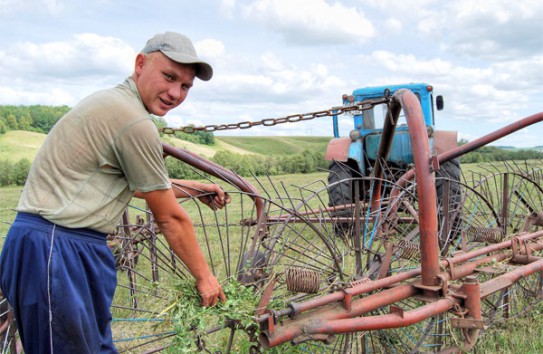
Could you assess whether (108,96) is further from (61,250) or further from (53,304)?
(53,304)

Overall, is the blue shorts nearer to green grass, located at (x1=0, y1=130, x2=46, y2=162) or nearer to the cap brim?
the cap brim

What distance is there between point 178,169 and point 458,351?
989cm

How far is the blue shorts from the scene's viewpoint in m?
1.82

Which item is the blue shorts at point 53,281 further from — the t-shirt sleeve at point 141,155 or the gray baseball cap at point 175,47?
the gray baseball cap at point 175,47

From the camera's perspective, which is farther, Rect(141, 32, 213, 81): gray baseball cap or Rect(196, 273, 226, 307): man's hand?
Rect(196, 273, 226, 307): man's hand

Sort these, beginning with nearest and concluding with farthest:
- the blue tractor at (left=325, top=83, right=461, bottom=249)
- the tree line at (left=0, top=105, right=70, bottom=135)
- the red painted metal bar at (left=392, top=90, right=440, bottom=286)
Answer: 1. the red painted metal bar at (left=392, top=90, right=440, bottom=286)
2. the blue tractor at (left=325, top=83, right=461, bottom=249)
3. the tree line at (left=0, top=105, right=70, bottom=135)

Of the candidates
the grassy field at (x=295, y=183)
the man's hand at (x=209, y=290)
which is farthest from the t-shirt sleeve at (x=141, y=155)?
the grassy field at (x=295, y=183)

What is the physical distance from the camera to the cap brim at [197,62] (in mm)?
1850

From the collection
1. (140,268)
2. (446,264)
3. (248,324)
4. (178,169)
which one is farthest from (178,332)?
(178,169)

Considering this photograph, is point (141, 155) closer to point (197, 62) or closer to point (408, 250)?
point (197, 62)

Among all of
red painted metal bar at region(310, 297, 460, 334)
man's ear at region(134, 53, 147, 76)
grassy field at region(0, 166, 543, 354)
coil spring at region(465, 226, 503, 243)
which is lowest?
grassy field at region(0, 166, 543, 354)

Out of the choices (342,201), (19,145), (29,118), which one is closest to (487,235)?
(342,201)

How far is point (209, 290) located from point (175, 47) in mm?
1005

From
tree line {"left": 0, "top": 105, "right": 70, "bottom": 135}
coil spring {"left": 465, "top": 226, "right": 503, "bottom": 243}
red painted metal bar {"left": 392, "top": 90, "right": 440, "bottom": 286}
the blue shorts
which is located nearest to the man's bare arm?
the blue shorts
